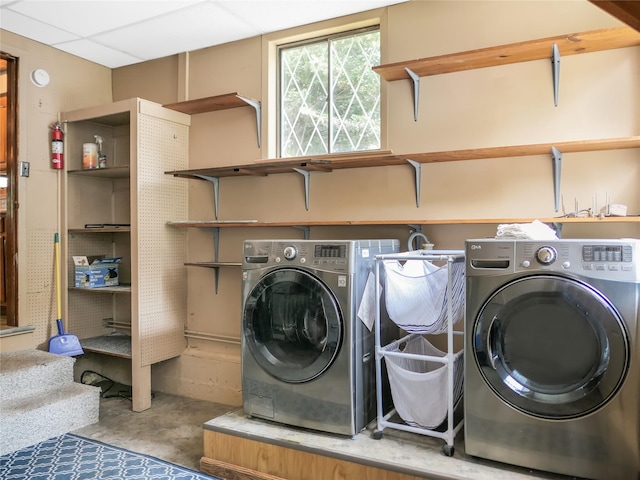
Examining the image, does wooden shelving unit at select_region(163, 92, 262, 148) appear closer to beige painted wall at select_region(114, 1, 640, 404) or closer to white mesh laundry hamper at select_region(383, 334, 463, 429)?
beige painted wall at select_region(114, 1, 640, 404)

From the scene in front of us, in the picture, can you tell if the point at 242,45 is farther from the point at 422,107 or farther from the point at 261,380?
the point at 261,380

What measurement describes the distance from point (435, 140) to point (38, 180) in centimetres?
292

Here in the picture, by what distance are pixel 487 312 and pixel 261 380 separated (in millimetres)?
1217

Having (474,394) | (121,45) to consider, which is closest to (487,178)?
(474,394)

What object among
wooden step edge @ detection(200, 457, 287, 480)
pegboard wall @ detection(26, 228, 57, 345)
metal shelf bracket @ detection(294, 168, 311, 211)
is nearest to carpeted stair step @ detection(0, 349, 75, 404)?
pegboard wall @ detection(26, 228, 57, 345)

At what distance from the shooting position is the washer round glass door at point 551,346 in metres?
1.79

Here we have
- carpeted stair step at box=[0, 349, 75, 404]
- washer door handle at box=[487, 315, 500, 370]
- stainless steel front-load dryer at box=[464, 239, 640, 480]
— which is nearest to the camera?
stainless steel front-load dryer at box=[464, 239, 640, 480]

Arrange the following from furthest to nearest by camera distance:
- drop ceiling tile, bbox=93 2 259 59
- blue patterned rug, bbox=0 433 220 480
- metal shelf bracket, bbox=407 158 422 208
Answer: drop ceiling tile, bbox=93 2 259 59, metal shelf bracket, bbox=407 158 422 208, blue patterned rug, bbox=0 433 220 480

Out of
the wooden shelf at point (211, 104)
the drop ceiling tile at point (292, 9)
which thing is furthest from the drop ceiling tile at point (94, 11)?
the wooden shelf at point (211, 104)

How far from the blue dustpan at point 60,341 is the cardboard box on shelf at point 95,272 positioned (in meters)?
0.15

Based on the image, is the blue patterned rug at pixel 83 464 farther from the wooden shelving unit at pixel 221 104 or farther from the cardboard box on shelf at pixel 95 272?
the wooden shelving unit at pixel 221 104

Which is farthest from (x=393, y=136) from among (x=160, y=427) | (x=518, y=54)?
(x=160, y=427)

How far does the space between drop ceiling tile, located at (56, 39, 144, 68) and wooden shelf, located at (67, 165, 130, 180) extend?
95 cm

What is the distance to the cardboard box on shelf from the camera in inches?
145
